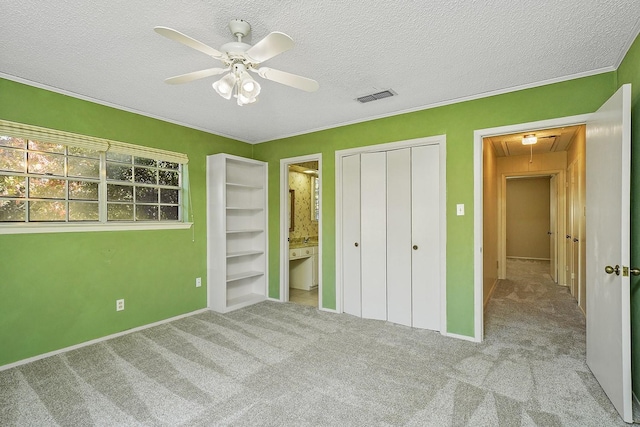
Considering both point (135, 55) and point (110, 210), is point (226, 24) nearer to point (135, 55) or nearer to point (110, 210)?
point (135, 55)

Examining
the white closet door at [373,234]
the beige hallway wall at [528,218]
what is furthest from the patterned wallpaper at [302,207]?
the beige hallway wall at [528,218]

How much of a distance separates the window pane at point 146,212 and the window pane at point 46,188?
0.74 m

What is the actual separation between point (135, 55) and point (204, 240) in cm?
250

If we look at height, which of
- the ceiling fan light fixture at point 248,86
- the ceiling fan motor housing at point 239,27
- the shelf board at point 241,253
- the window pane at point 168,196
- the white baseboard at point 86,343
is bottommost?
the white baseboard at point 86,343

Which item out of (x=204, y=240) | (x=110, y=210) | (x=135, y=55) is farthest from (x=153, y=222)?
(x=135, y=55)

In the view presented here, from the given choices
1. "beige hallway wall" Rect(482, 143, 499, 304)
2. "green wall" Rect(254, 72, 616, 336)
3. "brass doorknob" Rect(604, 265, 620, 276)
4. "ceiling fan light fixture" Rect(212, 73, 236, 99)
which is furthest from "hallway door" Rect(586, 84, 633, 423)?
"ceiling fan light fixture" Rect(212, 73, 236, 99)

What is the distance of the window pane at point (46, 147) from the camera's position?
287 centimetres

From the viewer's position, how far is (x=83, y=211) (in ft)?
10.5

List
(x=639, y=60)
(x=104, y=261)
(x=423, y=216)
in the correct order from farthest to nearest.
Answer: (x=423, y=216), (x=104, y=261), (x=639, y=60)

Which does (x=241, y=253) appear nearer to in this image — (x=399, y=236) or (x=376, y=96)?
(x=399, y=236)

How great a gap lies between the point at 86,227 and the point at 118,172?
2.30 feet

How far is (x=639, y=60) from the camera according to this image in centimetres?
207

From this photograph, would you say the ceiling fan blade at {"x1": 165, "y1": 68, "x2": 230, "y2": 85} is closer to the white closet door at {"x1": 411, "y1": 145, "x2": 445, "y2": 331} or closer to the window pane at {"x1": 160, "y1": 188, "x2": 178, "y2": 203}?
the window pane at {"x1": 160, "y1": 188, "x2": 178, "y2": 203}

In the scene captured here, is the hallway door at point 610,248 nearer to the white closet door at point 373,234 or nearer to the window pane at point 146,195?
the white closet door at point 373,234
